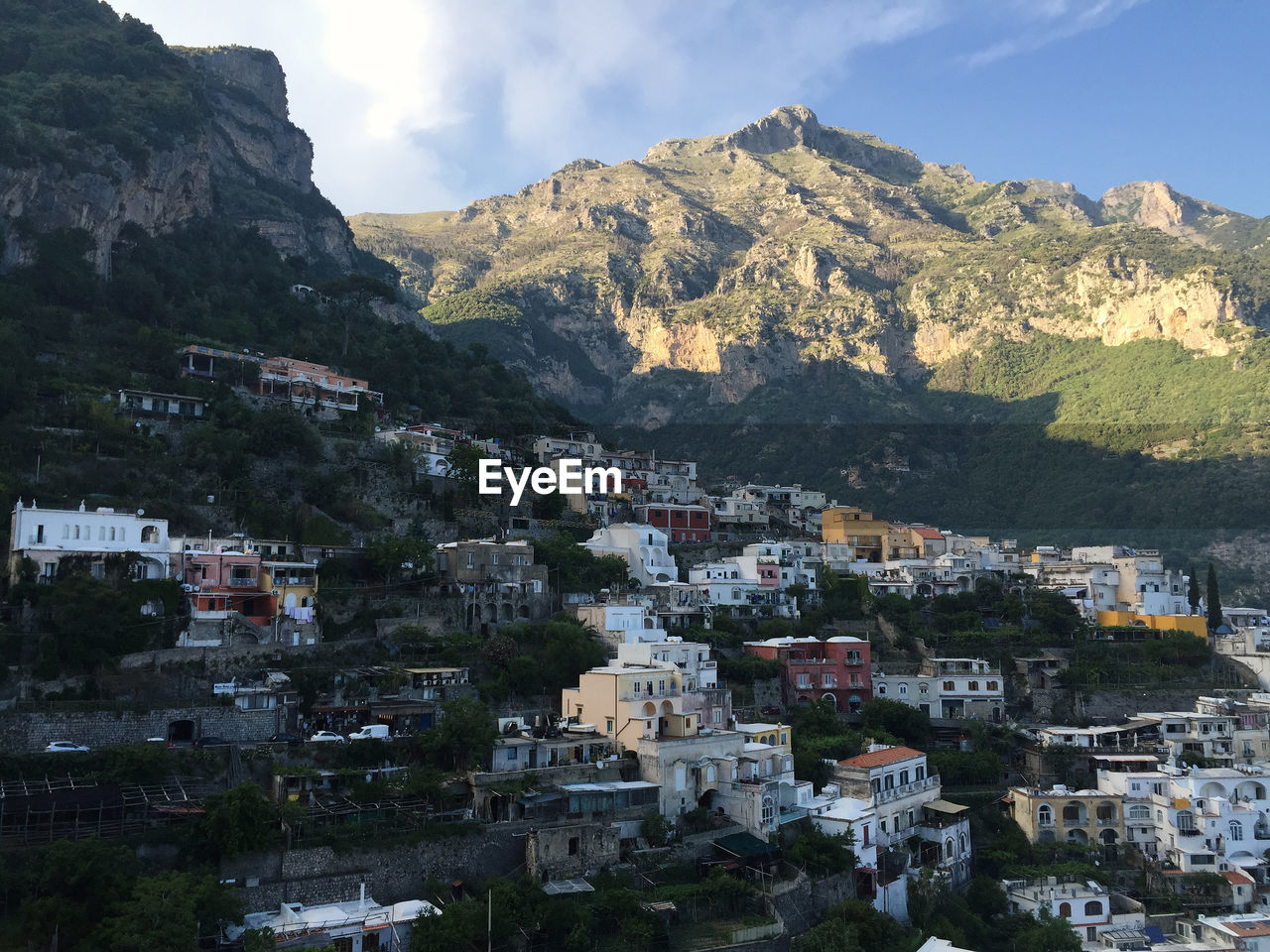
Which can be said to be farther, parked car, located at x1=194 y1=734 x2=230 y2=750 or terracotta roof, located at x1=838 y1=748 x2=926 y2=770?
terracotta roof, located at x1=838 y1=748 x2=926 y2=770

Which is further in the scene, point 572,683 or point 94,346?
point 94,346

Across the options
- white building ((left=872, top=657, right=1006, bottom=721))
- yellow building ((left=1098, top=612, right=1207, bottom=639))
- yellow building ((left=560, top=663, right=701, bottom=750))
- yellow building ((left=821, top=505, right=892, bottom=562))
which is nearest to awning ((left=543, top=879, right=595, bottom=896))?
yellow building ((left=560, top=663, right=701, bottom=750))

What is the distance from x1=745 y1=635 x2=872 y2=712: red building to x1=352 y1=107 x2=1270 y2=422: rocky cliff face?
7739 centimetres

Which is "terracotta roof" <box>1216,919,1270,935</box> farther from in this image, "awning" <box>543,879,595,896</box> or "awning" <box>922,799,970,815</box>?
"awning" <box>543,879,595,896</box>

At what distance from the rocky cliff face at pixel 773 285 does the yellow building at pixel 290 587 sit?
278 feet

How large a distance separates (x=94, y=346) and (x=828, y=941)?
46.5 meters

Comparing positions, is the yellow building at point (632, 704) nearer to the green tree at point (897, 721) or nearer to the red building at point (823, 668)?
the red building at point (823, 668)

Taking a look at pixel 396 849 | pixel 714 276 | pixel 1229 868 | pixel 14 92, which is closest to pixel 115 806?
pixel 396 849

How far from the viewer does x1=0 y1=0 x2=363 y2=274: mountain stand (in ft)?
199

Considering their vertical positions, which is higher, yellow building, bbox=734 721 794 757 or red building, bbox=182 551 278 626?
red building, bbox=182 551 278 626

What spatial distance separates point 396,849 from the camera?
30531 millimetres

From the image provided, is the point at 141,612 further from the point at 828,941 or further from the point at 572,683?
the point at 828,941

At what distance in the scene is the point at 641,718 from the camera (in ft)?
124

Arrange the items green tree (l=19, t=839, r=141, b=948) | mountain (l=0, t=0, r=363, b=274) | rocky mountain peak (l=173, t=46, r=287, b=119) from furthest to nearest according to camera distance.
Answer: rocky mountain peak (l=173, t=46, r=287, b=119), mountain (l=0, t=0, r=363, b=274), green tree (l=19, t=839, r=141, b=948)
